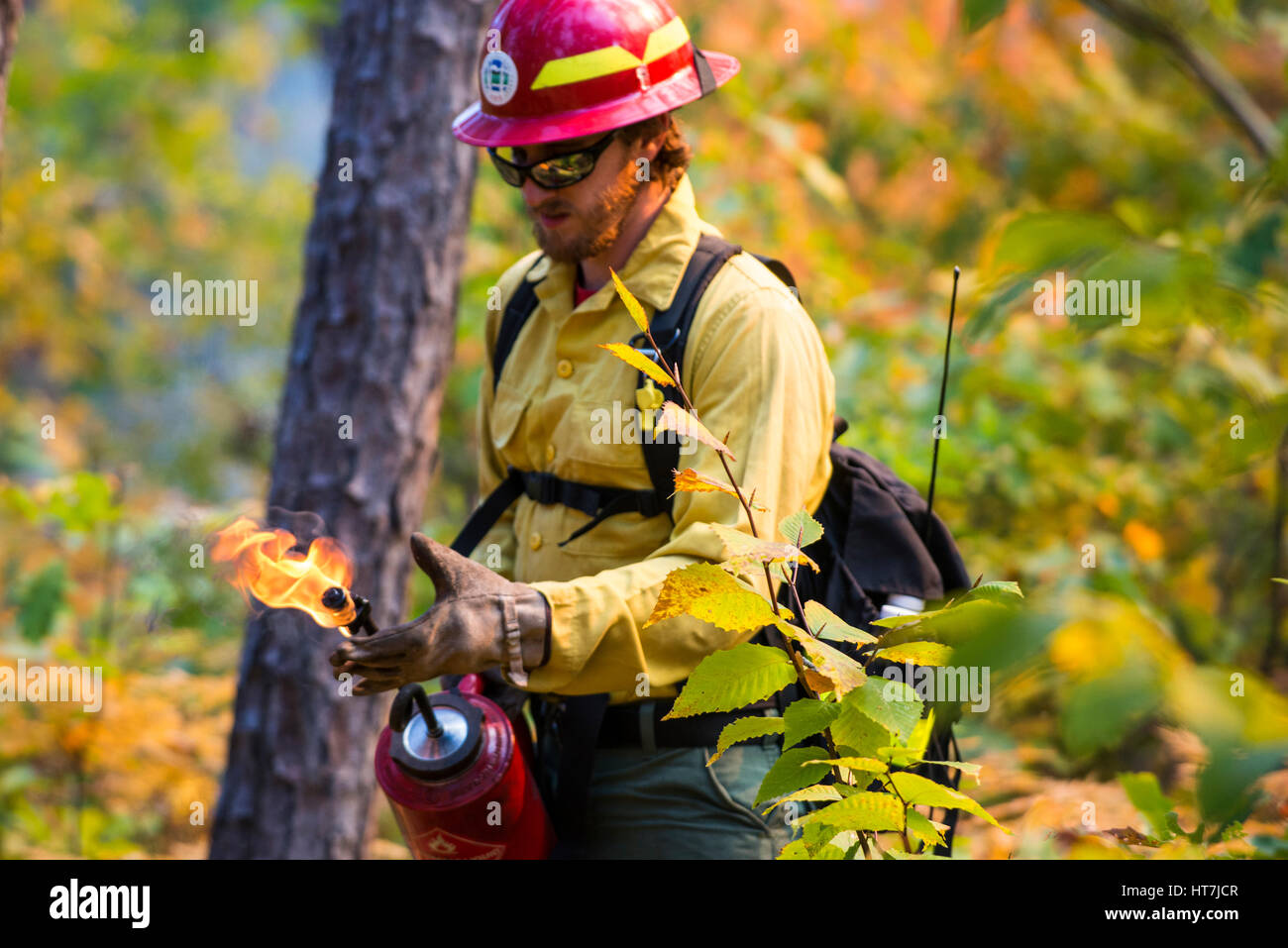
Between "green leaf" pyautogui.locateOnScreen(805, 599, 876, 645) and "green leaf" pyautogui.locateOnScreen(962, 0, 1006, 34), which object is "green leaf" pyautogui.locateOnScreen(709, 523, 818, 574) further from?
"green leaf" pyautogui.locateOnScreen(962, 0, 1006, 34)

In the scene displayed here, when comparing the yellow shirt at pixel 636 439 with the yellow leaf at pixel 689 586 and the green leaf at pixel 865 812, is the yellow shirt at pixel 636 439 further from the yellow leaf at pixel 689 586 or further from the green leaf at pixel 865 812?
the green leaf at pixel 865 812

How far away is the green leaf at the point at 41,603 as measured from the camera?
461 centimetres

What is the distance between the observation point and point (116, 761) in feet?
16.2

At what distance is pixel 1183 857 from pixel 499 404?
1.82 m

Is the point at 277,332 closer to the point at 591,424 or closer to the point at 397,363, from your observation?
the point at 397,363

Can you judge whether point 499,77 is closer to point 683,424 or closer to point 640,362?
point 640,362

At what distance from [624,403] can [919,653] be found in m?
1.10

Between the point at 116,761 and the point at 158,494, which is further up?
the point at 158,494

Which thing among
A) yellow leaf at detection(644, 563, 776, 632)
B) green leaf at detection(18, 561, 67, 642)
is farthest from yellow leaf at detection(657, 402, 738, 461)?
green leaf at detection(18, 561, 67, 642)

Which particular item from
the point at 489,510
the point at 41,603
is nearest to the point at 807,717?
the point at 489,510

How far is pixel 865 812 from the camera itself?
1556 millimetres

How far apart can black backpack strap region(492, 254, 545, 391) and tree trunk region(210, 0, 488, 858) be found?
1.14 meters

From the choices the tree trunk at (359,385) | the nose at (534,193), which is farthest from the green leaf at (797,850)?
the tree trunk at (359,385)

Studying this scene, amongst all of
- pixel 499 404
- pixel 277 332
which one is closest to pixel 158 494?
pixel 277 332
